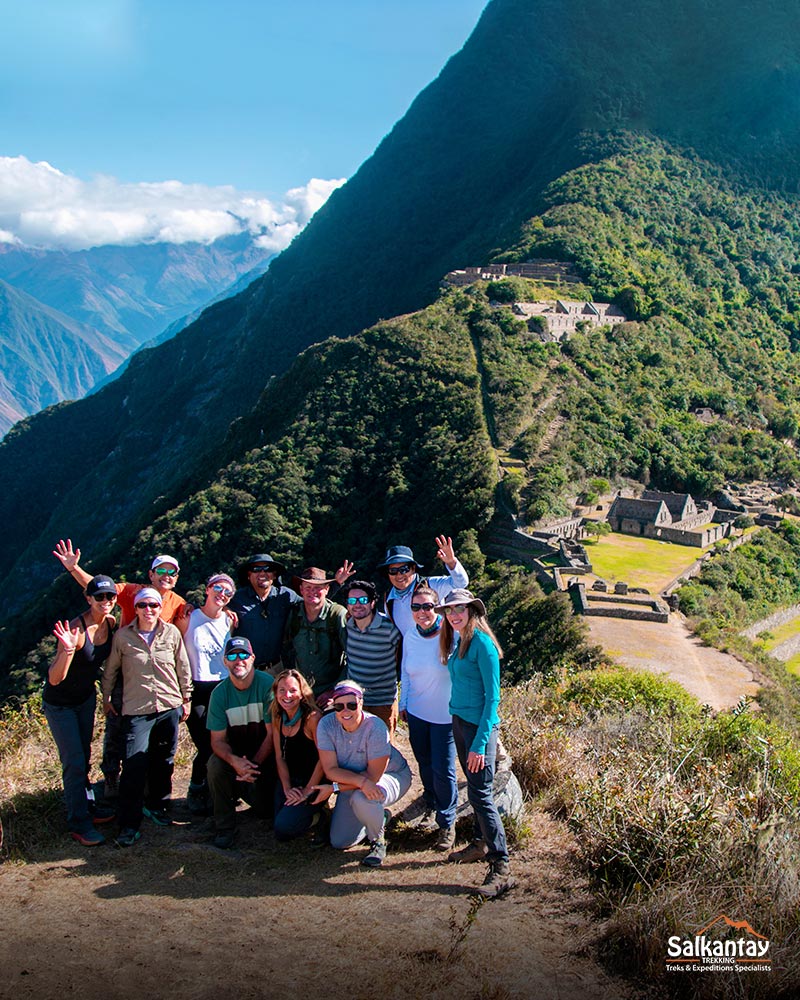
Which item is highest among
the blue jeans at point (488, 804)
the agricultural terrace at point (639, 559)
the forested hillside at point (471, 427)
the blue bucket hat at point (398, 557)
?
the forested hillside at point (471, 427)

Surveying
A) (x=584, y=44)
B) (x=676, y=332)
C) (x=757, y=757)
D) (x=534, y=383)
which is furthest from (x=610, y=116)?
(x=757, y=757)

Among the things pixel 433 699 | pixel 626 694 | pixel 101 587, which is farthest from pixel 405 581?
pixel 626 694

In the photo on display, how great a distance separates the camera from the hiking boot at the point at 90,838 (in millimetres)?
6195

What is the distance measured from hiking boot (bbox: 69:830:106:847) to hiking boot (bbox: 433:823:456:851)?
2617 millimetres

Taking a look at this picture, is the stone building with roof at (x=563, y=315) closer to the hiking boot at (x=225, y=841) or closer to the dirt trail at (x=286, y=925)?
the hiking boot at (x=225, y=841)

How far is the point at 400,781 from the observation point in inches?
248

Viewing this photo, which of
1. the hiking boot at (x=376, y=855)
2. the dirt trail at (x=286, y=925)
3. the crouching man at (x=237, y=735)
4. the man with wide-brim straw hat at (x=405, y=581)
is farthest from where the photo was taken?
the man with wide-brim straw hat at (x=405, y=581)

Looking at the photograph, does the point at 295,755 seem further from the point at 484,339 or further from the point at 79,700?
the point at 484,339

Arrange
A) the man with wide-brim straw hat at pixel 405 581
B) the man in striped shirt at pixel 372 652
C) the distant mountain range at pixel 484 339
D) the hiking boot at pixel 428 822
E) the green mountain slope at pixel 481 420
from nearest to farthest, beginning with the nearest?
1. the hiking boot at pixel 428 822
2. the man in striped shirt at pixel 372 652
3. the man with wide-brim straw hat at pixel 405 581
4. the green mountain slope at pixel 481 420
5. the distant mountain range at pixel 484 339

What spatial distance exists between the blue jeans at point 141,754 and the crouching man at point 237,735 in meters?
0.46

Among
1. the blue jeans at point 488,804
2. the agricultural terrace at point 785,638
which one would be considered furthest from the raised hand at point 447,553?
the agricultural terrace at point 785,638

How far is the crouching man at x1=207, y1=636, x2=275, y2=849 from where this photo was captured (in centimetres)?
625

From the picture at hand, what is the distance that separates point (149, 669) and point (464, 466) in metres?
31.9

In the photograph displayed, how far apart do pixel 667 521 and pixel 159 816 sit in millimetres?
30159
